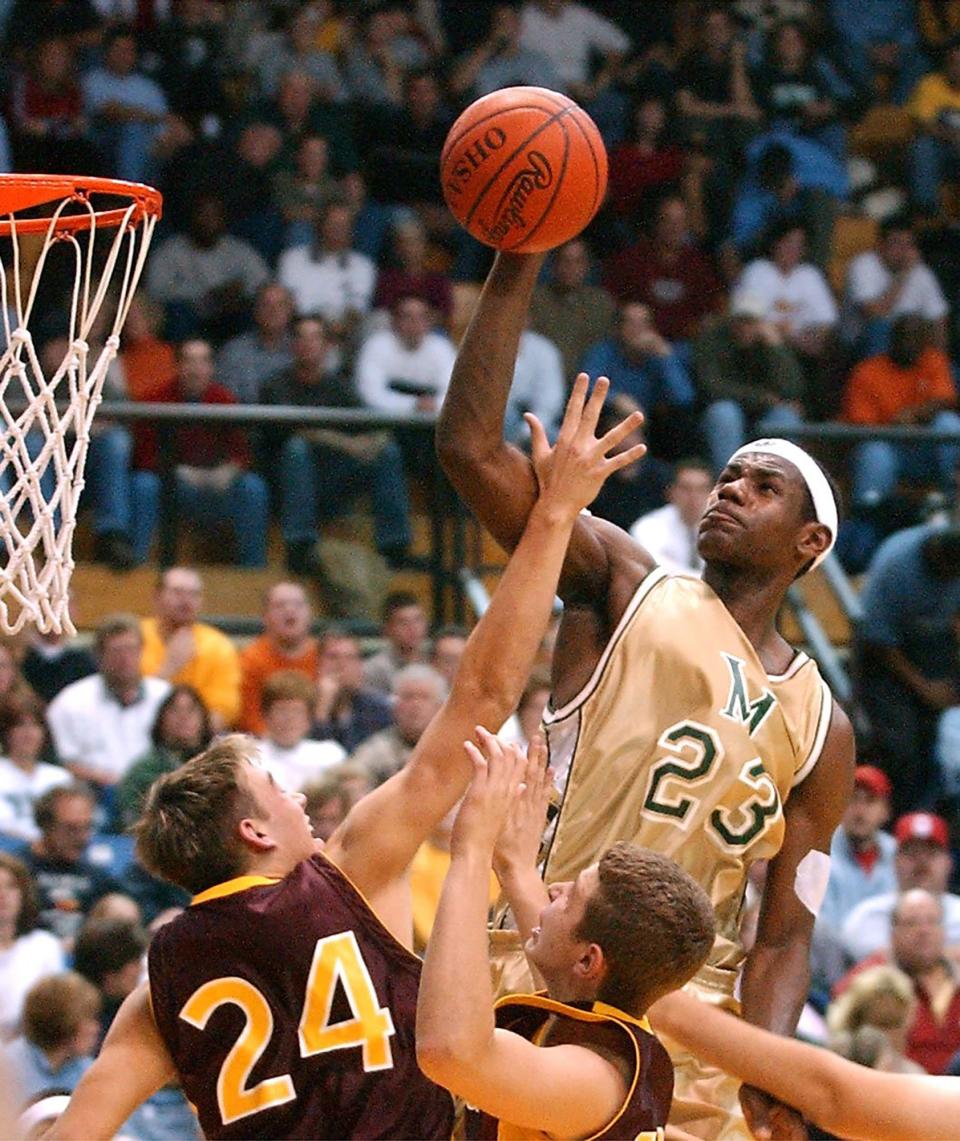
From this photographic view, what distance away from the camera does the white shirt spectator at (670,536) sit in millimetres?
9164

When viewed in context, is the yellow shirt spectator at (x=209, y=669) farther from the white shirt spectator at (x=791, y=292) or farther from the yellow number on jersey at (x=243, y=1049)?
the yellow number on jersey at (x=243, y=1049)

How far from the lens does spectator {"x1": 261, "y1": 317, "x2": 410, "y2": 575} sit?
368 inches

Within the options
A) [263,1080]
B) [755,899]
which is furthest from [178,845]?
[755,899]

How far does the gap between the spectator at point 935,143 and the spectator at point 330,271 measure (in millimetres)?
3870

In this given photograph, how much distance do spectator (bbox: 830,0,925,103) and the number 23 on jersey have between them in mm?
11207

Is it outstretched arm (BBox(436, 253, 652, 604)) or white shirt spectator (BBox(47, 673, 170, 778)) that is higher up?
outstretched arm (BBox(436, 253, 652, 604))

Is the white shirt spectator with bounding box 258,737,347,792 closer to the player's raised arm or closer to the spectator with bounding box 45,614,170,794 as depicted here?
the spectator with bounding box 45,614,170,794

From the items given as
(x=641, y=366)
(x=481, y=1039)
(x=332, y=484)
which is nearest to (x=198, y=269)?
(x=332, y=484)

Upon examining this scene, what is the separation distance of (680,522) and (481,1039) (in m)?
6.36

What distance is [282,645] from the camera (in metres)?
8.69

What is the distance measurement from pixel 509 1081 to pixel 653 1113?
0.30 metres

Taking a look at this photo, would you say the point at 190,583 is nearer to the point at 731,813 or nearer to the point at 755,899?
the point at 755,899

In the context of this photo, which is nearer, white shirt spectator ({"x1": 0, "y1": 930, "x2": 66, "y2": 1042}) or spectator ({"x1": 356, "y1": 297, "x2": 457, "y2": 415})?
white shirt spectator ({"x1": 0, "y1": 930, "x2": 66, "y2": 1042})

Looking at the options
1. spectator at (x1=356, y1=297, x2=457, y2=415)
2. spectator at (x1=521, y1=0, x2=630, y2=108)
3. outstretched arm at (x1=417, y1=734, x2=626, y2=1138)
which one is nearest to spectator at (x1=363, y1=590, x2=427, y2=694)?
spectator at (x1=356, y1=297, x2=457, y2=415)
